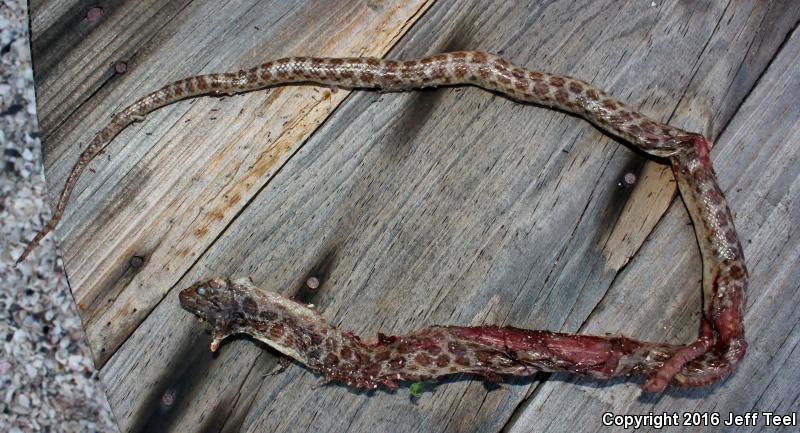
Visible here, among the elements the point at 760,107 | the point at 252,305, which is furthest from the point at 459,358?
the point at 760,107

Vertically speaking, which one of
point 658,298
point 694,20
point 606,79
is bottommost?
point 658,298

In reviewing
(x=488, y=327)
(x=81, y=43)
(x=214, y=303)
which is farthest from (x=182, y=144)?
(x=488, y=327)

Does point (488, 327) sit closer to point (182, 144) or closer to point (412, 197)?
point (412, 197)

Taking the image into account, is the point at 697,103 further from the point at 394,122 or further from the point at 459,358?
the point at 459,358

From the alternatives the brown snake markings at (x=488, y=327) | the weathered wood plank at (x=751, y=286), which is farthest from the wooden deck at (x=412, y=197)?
the brown snake markings at (x=488, y=327)

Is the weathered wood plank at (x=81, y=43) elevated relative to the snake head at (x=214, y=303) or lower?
elevated

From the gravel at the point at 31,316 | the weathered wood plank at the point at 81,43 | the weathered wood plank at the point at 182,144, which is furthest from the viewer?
the gravel at the point at 31,316

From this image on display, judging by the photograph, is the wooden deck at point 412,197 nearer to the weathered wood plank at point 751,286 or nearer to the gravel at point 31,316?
the weathered wood plank at point 751,286
